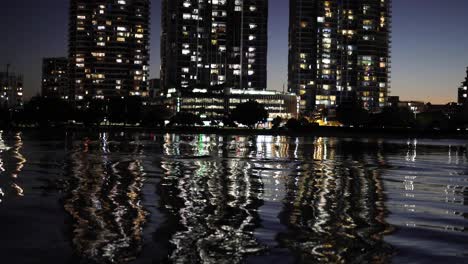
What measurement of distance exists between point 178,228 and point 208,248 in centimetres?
262

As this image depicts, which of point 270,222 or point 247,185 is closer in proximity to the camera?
point 270,222

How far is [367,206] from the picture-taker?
70.2 ft

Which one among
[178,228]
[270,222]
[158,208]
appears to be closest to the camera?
[178,228]

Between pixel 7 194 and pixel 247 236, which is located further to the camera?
pixel 7 194

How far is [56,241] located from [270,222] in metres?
5.81

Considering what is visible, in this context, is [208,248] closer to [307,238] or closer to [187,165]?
[307,238]

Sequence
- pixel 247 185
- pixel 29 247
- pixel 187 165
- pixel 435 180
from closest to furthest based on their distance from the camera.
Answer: pixel 29 247 < pixel 247 185 < pixel 435 180 < pixel 187 165

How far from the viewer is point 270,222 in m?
17.6

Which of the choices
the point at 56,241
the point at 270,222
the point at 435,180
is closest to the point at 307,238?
the point at 270,222

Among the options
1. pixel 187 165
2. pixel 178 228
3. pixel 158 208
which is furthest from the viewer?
pixel 187 165

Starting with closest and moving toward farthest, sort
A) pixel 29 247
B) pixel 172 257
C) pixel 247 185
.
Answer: pixel 172 257 < pixel 29 247 < pixel 247 185

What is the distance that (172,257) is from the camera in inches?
507

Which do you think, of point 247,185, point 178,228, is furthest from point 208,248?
point 247,185

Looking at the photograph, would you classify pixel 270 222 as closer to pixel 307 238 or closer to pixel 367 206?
pixel 307 238
